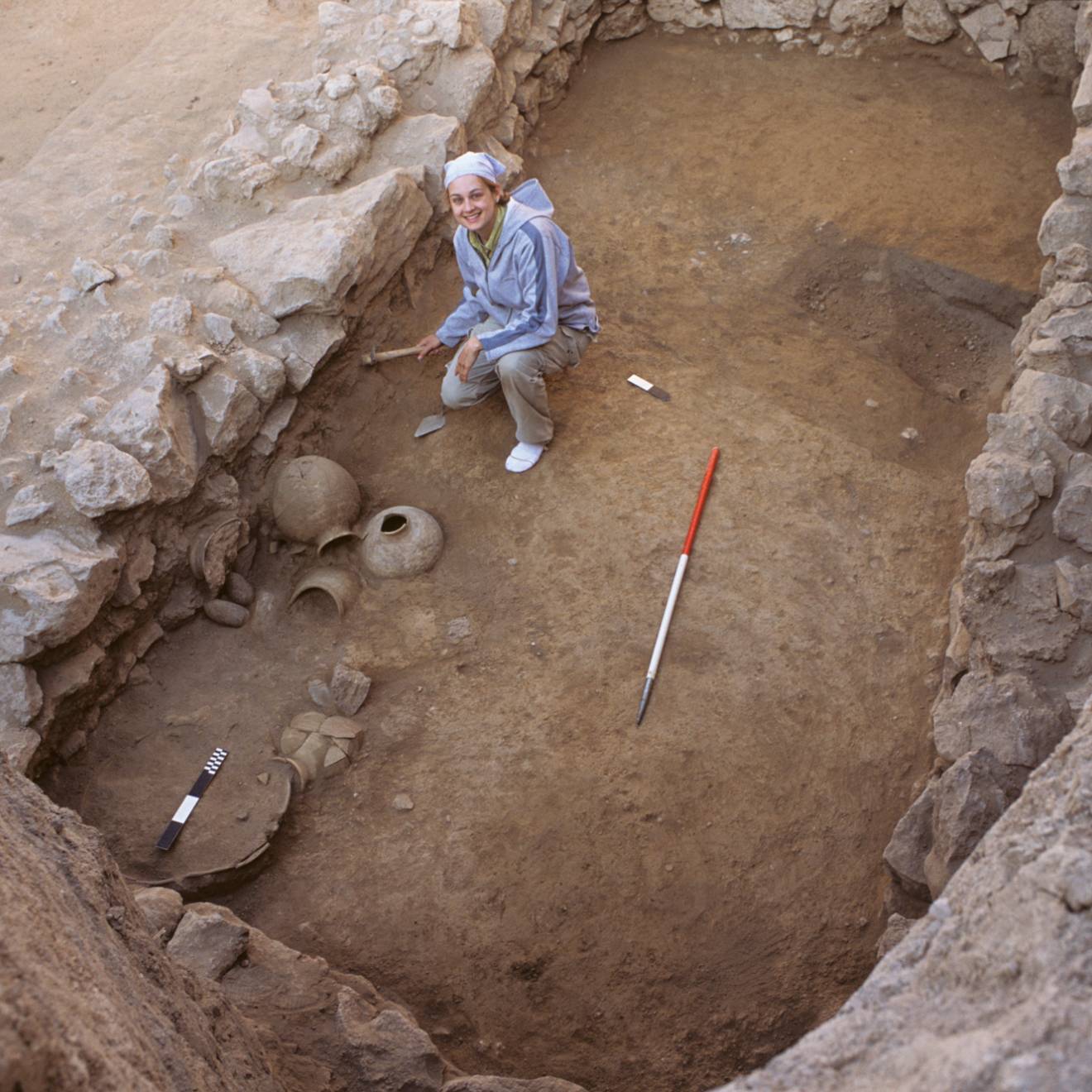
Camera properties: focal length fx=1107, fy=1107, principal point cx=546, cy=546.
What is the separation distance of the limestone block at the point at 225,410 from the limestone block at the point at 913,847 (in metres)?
3.27

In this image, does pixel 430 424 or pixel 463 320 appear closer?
pixel 463 320

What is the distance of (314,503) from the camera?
16.4ft

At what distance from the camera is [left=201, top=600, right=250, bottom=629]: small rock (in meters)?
4.91

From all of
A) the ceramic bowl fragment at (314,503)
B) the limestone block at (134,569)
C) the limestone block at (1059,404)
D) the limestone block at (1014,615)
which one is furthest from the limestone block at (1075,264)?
the limestone block at (134,569)

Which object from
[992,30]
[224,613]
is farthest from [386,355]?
[992,30]

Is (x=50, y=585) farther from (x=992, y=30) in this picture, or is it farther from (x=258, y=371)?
(x=992, y=30)

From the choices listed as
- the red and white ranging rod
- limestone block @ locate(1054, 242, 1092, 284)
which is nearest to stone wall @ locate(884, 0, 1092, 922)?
limestone block @ locate(1054, 242, 1092, 284)

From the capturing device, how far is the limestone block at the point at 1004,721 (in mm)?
3088

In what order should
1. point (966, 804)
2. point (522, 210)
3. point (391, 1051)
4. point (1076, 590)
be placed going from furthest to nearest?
point (522, 210) < point (1076, 590) < point (391, 1051) < point (966, 804)

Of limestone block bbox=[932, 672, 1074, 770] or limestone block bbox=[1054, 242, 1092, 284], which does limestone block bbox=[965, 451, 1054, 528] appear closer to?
limestone block bbox=[932, 672, 1074, 770]

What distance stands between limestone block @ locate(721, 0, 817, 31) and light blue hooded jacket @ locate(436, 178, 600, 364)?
3652 mm

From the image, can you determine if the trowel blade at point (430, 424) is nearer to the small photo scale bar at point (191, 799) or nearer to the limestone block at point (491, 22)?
the small photo scale bar at point (191, 799)

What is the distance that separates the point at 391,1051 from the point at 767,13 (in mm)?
7228

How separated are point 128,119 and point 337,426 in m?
2.31
